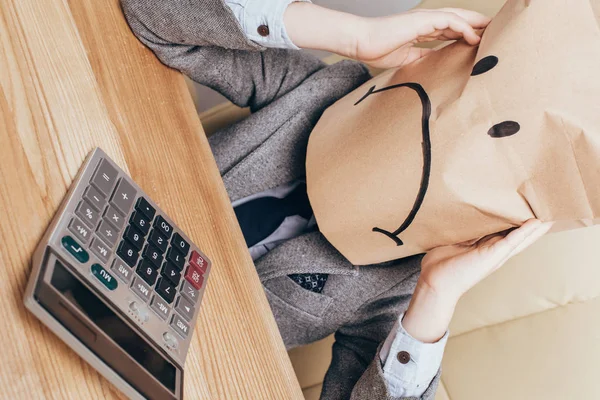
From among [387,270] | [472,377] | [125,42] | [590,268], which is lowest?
[472,377]

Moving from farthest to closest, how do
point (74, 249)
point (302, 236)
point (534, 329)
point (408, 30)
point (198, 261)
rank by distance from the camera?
point (534, 329) → point (302, 236) → point (408, 30) → point (198, 261) → point (74, 249)

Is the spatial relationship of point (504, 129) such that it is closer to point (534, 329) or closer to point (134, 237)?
point (134, 237)

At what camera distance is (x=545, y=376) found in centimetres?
76

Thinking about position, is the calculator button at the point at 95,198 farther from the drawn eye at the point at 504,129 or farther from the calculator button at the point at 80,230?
the drawn eye at the point at 504,129

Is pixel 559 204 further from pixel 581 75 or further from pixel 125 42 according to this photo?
pixel 125 42

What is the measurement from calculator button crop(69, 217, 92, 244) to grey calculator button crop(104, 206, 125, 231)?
2 centimetres

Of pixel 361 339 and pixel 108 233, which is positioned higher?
pixel 108 233

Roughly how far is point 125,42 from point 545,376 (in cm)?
74

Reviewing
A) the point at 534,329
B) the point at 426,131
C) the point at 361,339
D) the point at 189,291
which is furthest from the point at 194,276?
the point at 534,329

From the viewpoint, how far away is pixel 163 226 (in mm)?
433

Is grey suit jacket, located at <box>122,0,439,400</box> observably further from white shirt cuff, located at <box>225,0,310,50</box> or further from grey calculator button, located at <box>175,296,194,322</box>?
grey calculator button, located at <box>175,296,194,322</box>

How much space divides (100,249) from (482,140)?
1.07 ft

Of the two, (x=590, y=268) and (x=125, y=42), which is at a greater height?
(x=125, y=42)

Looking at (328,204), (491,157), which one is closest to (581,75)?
(491,157)
